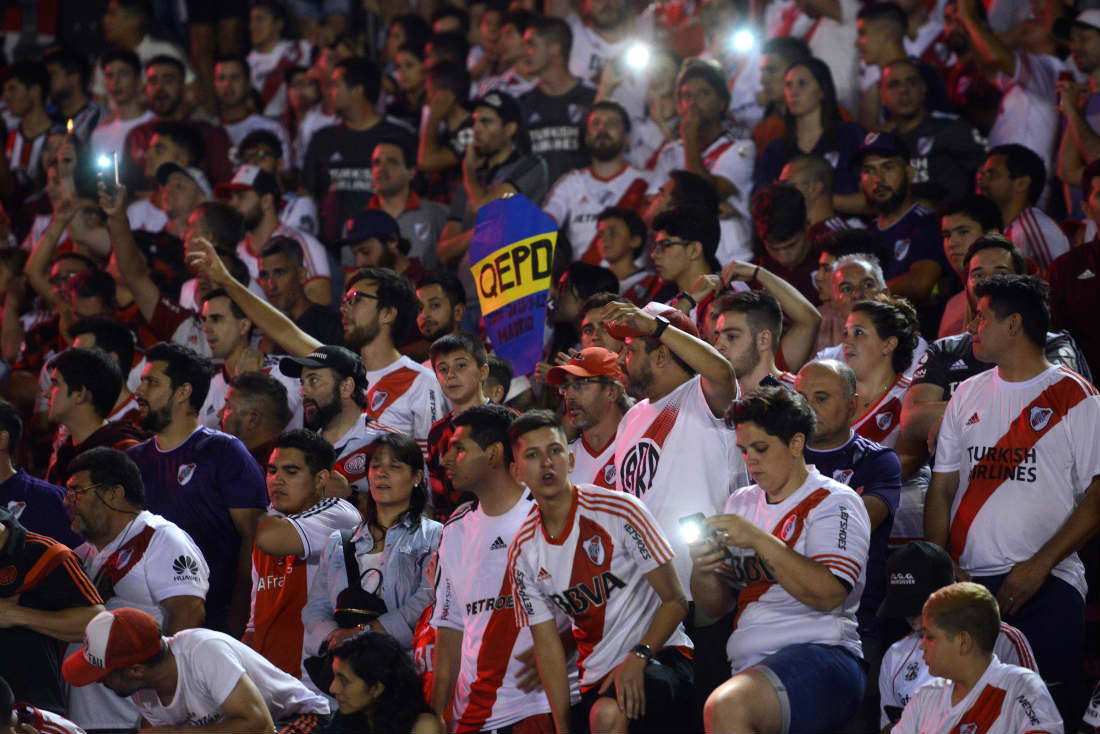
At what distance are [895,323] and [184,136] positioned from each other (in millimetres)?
7186

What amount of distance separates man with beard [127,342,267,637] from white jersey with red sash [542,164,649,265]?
3846 mm

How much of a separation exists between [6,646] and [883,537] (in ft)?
13.2

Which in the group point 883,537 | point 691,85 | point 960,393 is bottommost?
point 883,537

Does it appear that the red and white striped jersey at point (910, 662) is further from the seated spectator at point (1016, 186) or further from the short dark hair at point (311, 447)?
the seated spectator at point (1016, 186)

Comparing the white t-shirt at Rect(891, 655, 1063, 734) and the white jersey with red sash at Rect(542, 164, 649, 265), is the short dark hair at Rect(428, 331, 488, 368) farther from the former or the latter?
the white t-shirt at Rect(891, 655, 1063, 734)

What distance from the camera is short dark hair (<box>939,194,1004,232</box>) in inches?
337

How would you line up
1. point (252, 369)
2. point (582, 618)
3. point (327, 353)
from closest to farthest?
point (582, 618)
point (327, 353)
point (252, 369)

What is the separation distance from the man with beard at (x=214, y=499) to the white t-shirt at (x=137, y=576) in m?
0.45

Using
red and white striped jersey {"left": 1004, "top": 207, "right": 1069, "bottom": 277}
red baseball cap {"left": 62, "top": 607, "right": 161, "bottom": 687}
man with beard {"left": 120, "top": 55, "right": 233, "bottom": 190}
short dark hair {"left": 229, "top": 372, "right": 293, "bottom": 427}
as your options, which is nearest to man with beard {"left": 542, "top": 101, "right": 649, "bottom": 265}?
red and white striped jersey {"left": 1004, "top": 207, "right": 1069, "bottom": 277}

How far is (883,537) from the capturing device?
648 centimetres

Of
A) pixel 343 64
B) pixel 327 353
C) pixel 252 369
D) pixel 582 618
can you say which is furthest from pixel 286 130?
pixel 582 618

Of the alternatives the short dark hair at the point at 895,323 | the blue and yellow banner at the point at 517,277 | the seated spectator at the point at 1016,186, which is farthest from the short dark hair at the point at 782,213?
the blue and yellow banner at the point at 517,277

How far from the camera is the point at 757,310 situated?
7.00 meters

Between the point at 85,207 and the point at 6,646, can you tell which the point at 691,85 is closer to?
the point at 85,207
